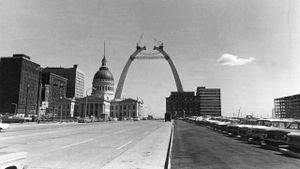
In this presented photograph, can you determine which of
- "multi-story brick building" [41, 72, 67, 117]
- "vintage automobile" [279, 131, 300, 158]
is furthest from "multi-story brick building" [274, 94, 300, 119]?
"multi-story brick building" [41, 72, 67, 117]

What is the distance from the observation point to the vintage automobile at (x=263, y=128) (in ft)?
61.5

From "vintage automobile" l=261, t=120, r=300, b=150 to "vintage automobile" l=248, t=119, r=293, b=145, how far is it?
15 cm

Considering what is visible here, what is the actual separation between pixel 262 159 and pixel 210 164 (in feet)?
9.79

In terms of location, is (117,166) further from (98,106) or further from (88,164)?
(98,106)

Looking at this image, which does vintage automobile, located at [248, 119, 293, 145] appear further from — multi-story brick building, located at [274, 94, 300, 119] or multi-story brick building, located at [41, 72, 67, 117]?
multi-story brick building, located at [41, 72, 67, 117]

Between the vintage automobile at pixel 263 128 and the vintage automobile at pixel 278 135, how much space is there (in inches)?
5.8

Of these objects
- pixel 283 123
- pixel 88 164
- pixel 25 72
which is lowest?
pixel 88 164

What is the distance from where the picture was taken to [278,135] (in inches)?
696

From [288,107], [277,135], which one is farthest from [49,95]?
[277,135]

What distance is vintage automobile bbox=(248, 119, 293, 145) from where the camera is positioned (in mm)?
18750

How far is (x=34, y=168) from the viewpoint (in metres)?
10.4

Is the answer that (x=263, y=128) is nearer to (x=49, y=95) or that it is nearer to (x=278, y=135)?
(x=278, y=135)

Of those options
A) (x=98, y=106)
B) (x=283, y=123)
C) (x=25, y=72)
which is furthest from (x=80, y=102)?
(x=283, y=123)

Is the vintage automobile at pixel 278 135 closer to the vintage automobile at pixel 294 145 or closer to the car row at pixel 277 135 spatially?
the car row at pixel 277 135
